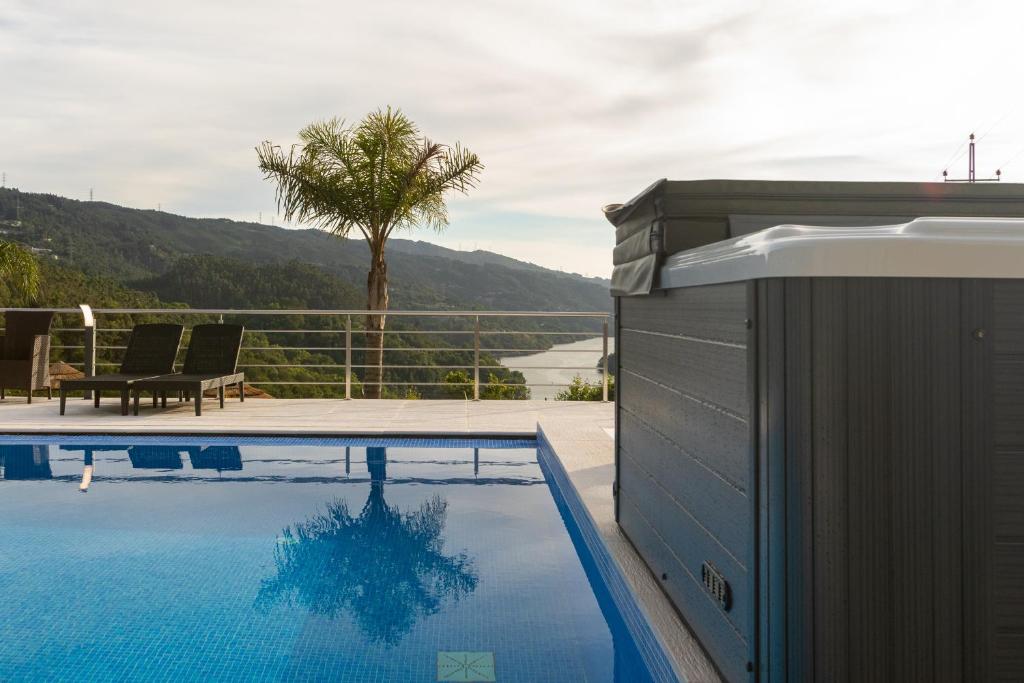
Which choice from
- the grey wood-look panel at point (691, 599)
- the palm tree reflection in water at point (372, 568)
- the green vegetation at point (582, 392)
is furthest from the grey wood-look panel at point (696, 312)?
the green vegetation at point (582, 392)

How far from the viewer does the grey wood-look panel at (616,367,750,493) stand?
1.87m

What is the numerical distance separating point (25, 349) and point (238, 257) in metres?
17.4

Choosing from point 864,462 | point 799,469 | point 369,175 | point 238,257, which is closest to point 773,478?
point 799,469

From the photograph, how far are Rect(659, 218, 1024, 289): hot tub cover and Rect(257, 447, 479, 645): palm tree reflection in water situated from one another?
1.90 metres

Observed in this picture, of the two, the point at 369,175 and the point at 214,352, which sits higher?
the point at 369,175

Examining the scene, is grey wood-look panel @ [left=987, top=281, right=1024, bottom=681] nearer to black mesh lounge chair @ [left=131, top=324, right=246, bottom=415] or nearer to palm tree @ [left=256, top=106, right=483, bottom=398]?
black mesh lounge chair @ [left=131, top=324, right=246, bottom=415]

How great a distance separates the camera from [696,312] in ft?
7.33

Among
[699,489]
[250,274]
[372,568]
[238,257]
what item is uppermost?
[238,257]

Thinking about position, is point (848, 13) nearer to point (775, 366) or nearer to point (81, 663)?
point (775, 366)

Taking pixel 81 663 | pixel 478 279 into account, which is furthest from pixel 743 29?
pixel 478 279

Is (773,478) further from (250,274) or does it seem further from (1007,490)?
(250,274)

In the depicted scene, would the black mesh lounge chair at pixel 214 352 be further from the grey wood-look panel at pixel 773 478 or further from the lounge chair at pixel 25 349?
the grey wood-look panel at pixel 773 478

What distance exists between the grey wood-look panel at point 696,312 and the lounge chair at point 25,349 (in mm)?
6421

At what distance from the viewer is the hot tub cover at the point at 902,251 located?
61.2 inches
